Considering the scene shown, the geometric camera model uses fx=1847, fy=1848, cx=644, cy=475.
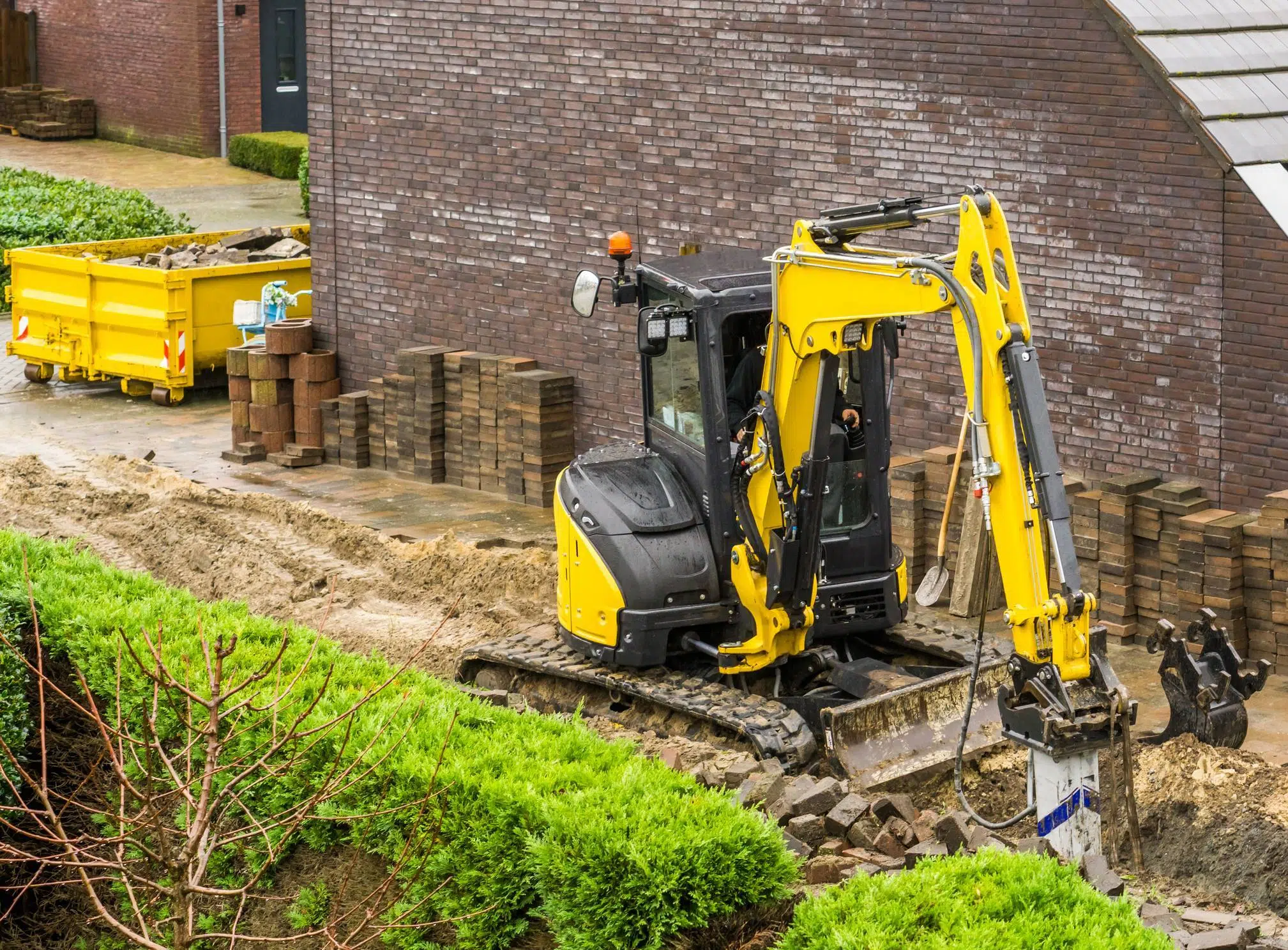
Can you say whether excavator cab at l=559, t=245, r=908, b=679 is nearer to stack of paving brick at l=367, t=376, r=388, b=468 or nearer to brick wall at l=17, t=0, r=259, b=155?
stack of paving brick at l=367, t=376, r=388, b=468

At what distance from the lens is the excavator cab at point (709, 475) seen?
383 inches

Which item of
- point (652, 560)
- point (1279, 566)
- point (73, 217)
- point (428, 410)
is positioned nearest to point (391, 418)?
point (428, 410)

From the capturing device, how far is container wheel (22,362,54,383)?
20.6 m

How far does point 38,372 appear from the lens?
20.7m

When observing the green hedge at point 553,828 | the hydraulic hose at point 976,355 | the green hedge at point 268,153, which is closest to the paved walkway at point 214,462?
the green hedge at point 553,828

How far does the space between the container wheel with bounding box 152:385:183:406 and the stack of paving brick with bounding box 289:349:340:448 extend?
2.23 metres

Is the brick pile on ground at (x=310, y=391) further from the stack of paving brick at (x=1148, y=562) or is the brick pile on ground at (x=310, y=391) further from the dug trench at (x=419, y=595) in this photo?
the stack of paving brick at (x=1148, y=562)

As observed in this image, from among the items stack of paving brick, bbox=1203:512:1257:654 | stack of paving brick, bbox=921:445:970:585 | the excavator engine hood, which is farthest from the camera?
stack of paving brick, bbox=921:445:970:585

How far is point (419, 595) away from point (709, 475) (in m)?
4.21

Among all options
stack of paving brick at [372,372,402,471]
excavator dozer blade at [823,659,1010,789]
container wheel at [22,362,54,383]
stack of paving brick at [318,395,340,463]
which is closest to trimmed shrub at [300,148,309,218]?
container wheel at [22,362,54,383]

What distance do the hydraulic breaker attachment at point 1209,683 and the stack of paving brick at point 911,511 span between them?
3564mm

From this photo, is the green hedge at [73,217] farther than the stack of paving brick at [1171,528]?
Yes

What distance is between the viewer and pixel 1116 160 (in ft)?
41.7

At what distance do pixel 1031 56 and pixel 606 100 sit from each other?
13.7 feet
